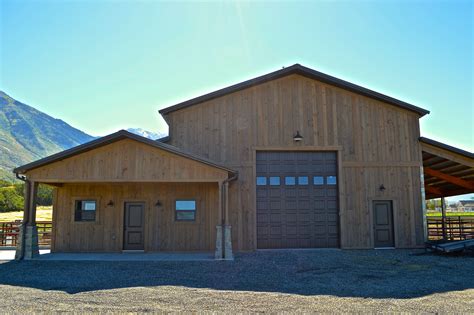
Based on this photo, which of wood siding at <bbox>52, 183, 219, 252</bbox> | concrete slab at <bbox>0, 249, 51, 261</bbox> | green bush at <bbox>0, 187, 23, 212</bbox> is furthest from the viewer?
green bush at <bbox>0, 187, 23, 212</bbox>

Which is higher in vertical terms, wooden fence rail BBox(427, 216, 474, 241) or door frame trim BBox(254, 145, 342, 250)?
door frame trim BBox(254, 145, 342, 250)

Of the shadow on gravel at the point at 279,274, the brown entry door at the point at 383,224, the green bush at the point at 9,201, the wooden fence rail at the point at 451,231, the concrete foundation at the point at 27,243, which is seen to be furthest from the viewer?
the green bush at the point at 9,201

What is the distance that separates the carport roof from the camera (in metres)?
14.0

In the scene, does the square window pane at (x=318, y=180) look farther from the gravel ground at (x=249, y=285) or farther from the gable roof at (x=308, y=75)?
the gable roof at (x=308, y=75)

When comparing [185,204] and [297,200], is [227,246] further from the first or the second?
[297,200]

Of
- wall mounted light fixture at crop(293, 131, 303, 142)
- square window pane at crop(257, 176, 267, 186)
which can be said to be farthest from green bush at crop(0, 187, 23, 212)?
wall mounted light fixture at crop(293, 131, 303, 142)

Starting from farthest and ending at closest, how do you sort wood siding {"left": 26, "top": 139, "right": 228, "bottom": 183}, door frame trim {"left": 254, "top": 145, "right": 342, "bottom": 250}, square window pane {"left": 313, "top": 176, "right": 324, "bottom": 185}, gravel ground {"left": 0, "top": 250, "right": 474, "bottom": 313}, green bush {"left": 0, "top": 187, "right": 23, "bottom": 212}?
green bush {"left": 0, "top": 187, "right": 23, "bottom": 212}
square window pane {"left": 313, "top": 176, "right": 324, "bottom": 185}
door frame trim {"left": 254, "top": 145, "right": 342, "bottom": 250}
wood siding {"left": 26, "top": 139, "right": 228, "bottom": 183}
gravel ground {"left": 0, "top": 250, "right": 474, "bottom": 313}

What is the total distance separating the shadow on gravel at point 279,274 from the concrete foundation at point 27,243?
531mm

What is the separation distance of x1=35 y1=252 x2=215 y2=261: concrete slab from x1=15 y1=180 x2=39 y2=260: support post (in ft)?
1.24

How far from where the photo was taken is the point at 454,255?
1250 cm

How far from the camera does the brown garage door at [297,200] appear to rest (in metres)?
14.0

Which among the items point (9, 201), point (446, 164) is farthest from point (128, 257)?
point (9, 201)

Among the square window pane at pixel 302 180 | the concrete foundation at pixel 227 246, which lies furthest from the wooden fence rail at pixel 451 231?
the concrete foundation at pixel 227 246

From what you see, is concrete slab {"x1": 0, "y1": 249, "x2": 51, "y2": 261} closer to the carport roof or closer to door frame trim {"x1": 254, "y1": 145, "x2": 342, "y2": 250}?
door frame trim {"x1": 254, "y1": 145, "x2": 342, "y2": 250}
